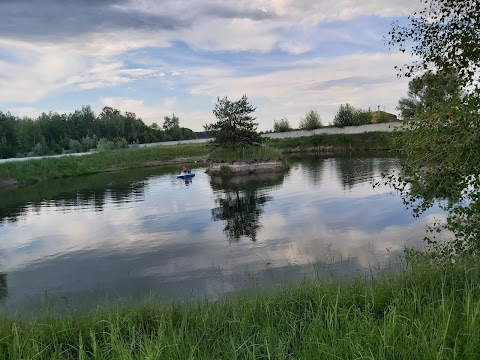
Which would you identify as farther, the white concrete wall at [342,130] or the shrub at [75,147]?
the shrub at [75,147]

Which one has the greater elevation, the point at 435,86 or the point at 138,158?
the point at 435,86

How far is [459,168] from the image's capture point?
21.8ft

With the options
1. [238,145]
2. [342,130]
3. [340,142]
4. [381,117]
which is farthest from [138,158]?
[381,117]

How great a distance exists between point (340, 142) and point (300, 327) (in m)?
63.0

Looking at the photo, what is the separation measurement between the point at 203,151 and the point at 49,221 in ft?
153

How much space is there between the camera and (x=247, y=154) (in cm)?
3806

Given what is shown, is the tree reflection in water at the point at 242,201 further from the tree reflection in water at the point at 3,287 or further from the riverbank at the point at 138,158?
the riverbank at the point at 138,158

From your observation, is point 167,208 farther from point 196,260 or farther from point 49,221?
point 196,260

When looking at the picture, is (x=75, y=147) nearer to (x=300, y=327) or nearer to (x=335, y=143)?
(x=335, y=143)

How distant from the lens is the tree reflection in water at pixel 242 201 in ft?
52.7

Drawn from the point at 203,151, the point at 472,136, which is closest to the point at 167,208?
the point at 472,136

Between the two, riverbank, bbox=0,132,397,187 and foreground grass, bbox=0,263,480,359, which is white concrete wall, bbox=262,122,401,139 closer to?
riverbank, bbox=0,132,397,187

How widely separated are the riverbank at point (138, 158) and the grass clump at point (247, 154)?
5.47 m

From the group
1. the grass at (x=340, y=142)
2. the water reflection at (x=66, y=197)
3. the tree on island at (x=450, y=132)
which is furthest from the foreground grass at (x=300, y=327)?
the grass at (x=340, y=142)
